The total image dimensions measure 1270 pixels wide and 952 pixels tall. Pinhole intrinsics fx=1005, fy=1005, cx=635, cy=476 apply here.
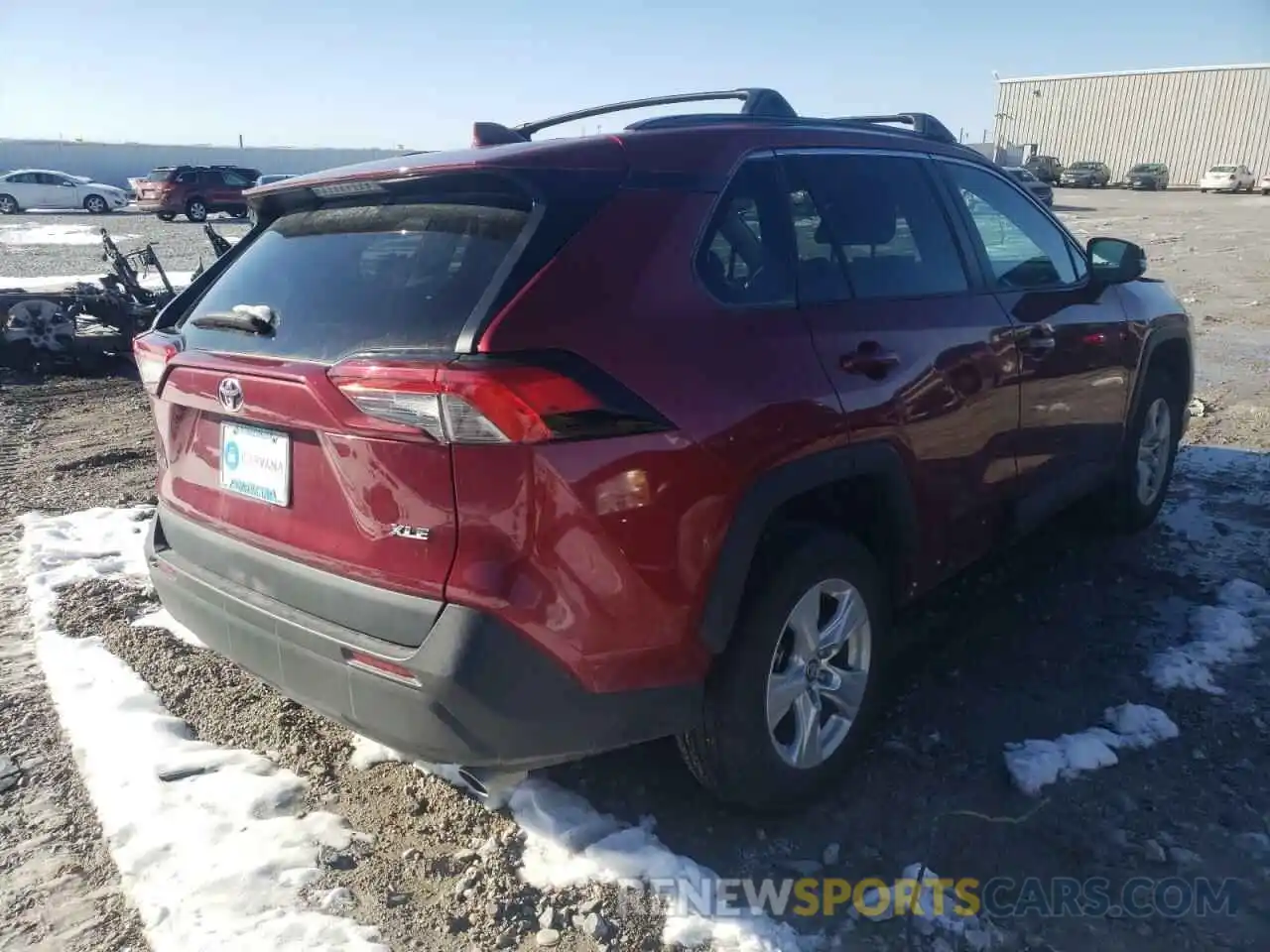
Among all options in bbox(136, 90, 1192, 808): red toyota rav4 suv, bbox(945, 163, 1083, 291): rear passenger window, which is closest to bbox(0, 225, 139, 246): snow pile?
bbox(945, 163, 1083, 291): rear passenger window

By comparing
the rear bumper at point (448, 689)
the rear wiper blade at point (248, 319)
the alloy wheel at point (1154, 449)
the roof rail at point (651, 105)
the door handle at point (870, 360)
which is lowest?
the alloy wheel at point (1154, 449)

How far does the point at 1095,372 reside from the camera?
164 inches

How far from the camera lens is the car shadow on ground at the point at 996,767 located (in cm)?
272

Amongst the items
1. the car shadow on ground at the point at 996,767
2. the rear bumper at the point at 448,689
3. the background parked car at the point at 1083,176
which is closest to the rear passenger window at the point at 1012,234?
the car shadow on ground at the point at 996,767

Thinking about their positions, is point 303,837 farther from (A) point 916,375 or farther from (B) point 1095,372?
(B) point 1095,372

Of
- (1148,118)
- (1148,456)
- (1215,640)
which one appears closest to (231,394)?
(1215,640)

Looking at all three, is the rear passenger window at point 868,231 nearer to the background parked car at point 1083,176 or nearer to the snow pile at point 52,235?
the snow pile at point 52,235

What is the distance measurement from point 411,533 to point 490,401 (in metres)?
0.37

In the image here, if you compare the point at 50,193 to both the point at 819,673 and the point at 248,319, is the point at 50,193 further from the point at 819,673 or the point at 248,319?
the point at 819,673

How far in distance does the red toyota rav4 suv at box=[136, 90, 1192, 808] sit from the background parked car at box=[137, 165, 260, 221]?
99.8 ft

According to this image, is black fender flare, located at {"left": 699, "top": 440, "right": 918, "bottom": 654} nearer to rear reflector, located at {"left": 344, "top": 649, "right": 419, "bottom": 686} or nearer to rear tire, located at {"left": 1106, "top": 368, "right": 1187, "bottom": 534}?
rear reflector, located at {"left": 344, "top": 649, "right": 419, "bottom": 686}

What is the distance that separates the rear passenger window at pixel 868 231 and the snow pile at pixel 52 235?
23087mm

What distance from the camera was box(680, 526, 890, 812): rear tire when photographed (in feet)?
8.41

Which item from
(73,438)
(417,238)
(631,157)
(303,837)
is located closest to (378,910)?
(303,837)
